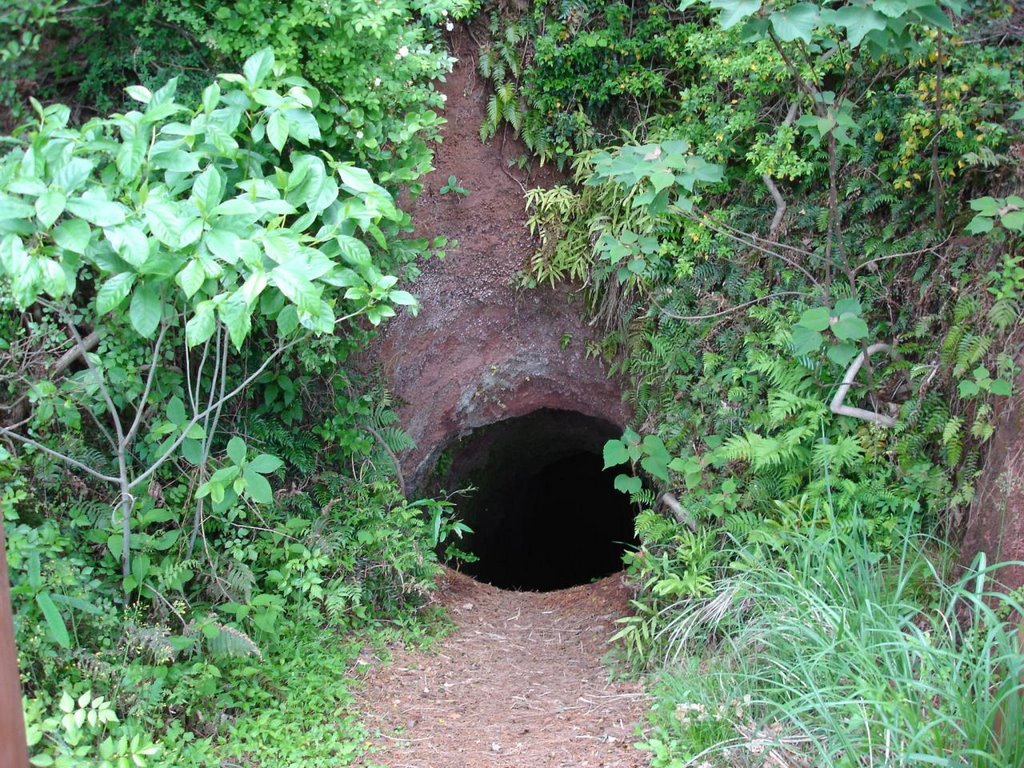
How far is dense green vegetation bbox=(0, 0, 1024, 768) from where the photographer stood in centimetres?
315

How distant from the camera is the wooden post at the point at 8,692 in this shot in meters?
1.75

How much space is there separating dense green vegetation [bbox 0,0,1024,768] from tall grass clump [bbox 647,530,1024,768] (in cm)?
2

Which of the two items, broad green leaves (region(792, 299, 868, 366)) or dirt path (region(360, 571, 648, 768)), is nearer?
Answer: dirt path (region(360, 571, 648, 768))

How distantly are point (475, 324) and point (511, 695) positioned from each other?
2.84 m

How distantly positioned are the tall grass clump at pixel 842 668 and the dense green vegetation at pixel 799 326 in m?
0.02

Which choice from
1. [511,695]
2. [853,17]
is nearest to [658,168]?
[853,17]

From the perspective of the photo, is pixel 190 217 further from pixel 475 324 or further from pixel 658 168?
pixel 475 324

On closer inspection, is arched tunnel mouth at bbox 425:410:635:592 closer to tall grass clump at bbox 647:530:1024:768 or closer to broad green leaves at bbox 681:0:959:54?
tall grass clump at bbox 647:530:1024:768

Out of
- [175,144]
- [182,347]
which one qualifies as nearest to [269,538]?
[182,347]

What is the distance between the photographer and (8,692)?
179cm

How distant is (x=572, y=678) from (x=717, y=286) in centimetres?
248

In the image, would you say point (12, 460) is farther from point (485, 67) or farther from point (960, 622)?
point (960, 622)

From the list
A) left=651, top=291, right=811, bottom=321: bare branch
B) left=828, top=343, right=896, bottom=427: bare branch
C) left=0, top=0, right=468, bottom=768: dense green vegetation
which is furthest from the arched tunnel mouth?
left=828, top=343, right=896, bottom=427: bare branch

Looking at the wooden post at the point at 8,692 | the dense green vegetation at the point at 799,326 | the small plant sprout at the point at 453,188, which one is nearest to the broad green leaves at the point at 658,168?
the dense green vegetation at the point at 799,326
